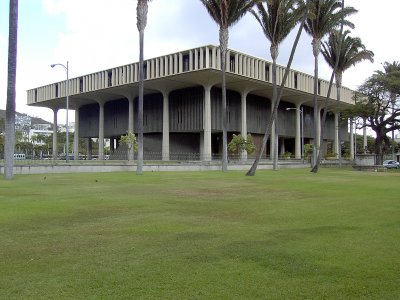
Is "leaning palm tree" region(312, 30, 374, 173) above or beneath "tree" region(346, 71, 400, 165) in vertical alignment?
above

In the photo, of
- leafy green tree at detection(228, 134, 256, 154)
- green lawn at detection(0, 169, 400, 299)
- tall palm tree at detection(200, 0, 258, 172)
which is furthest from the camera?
leafy green tree at detection(228, 134, 256, 154)

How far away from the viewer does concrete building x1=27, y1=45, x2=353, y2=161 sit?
2157 inches

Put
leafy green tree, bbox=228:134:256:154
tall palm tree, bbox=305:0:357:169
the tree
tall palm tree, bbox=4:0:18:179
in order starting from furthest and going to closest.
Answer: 1. leafy green tree, bbox=228:134:256:154
2. the tree
3. tall palm tree, bbox=305:0:357:169
4. tall palm tree, bbox=4:0:18:179

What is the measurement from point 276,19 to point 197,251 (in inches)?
1324

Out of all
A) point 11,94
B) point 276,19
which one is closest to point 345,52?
point 276,19

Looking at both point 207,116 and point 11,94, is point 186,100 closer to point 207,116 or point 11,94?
point 207,116

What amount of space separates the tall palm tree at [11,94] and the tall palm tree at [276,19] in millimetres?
19683

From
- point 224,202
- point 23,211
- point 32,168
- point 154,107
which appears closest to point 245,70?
point 154,107

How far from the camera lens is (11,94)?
75.4ft

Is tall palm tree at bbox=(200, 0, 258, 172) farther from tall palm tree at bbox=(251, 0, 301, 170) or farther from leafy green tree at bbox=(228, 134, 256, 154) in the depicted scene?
leafy green tree at bbox=(228, 134, 256, 154)

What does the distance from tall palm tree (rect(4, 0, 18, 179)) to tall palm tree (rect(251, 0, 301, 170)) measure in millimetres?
19683

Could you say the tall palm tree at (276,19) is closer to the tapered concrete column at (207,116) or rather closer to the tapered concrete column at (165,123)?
the tapered concrete column at (207,116)

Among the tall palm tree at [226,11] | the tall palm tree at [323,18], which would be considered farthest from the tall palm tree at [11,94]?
the tall palm tree at [323,18]

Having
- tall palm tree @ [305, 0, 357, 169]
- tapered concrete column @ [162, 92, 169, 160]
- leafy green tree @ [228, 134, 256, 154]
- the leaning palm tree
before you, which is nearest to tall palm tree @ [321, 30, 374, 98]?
the leaning palm tree
